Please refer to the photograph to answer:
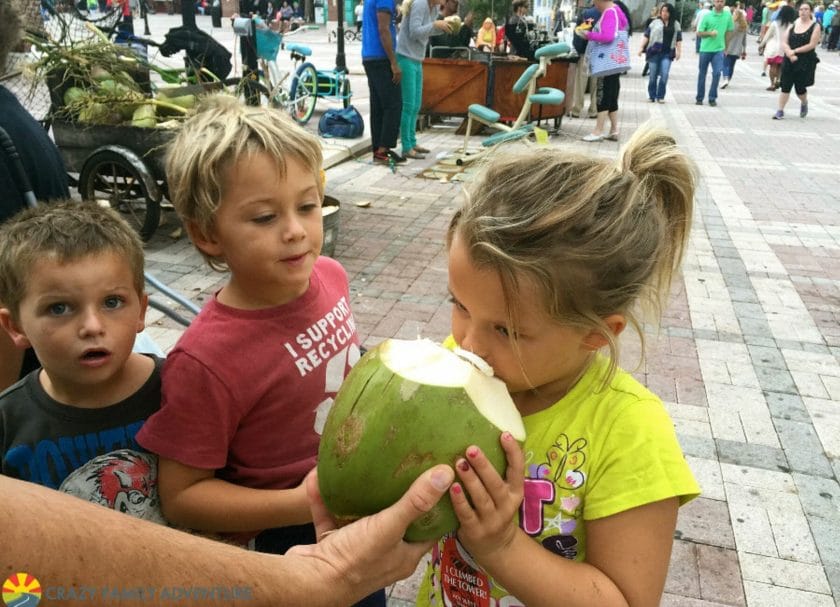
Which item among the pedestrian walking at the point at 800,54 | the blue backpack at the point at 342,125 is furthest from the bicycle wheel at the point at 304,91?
the pedestrian walking at the point at 800,54

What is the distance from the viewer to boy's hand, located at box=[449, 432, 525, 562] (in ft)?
3.24

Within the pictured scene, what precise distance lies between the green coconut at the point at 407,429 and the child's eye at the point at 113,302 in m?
0.64

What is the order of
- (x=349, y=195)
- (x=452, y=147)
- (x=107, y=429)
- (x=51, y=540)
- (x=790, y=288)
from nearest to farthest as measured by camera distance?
(x=51, y=540)
(x=107, y=429)
(x=790, y=288)
(x=349, y=195)
(x=452, y=147)

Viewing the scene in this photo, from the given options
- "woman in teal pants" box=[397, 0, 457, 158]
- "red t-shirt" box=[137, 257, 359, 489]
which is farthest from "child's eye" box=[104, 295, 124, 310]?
"woman in teal pants" box=[397, 0, 457, 158]

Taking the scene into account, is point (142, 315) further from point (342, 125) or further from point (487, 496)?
point (342, 125)

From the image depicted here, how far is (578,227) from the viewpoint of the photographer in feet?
3.60

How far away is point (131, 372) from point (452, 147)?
349 inches

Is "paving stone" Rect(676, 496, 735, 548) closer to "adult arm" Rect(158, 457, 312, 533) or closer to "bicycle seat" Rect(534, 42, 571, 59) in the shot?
"adult arm" Rect(158, 457, 312, 533)

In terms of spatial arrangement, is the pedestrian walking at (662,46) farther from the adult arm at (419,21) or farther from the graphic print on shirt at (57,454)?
the graphic print on shirt at (57,454)

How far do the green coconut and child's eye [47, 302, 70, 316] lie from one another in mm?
674

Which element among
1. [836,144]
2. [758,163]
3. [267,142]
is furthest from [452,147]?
[267,142]

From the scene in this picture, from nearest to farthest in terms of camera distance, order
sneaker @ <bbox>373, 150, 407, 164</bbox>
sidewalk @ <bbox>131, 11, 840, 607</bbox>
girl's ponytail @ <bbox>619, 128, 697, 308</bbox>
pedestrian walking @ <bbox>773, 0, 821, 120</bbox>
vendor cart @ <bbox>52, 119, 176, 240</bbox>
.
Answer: girl's ponytail @ <bbox>619, 128, 697, 308</bbox>
sidewalk @ <bbox>131, 11, 840, 607</bbox>
vendor cart @ <bbox>52, 119, 176, 240</bbox>
sneaker @ <bbox>373, 150, 407, 164</bbox>
pedestrian walking @ <bbox>773, 0, 821, 120</bbox>

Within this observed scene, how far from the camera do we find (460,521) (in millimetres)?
1028

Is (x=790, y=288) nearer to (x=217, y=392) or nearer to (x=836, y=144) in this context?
(x=217, y=392)
